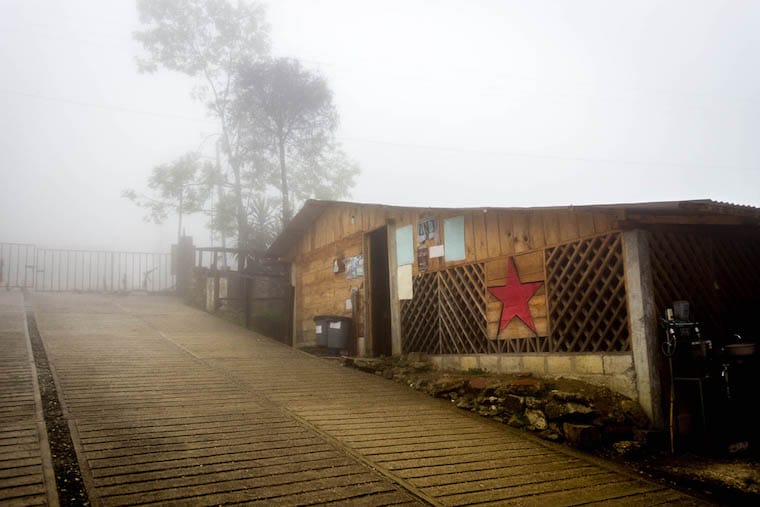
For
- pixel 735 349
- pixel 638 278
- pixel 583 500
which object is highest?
pixel 638 278

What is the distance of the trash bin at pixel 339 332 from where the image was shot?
1395cm

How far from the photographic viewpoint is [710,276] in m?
7.91

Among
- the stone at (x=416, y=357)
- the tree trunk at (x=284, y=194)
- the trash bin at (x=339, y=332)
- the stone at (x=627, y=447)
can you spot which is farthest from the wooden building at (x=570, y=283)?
the tree trunk at (x=284, y=194)

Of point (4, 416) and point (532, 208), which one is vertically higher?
point (532, 208)

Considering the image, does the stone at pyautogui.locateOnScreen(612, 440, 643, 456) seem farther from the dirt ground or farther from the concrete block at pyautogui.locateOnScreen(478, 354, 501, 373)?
the concrete block at pyautogui.locateOnScreen(478, 354, 501, 373)

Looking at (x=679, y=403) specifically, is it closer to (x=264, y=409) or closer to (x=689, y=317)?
(x=689, y=317)

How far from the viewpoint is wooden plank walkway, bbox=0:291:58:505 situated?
4.15 m

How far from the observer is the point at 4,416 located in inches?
238

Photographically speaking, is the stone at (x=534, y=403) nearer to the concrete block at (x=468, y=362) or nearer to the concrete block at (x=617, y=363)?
the concrete block at (x=617, y=363)

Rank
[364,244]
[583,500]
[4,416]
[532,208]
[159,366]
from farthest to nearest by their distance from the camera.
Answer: [364,244], [159,366], [532,208], [4,416], [583,500]

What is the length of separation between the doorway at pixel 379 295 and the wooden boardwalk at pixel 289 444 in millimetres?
3062

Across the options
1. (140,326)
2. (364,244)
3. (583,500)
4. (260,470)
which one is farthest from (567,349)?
(140,326)

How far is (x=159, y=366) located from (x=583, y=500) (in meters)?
7.50

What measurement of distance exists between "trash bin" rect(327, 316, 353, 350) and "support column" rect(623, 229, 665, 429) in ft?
26.5
